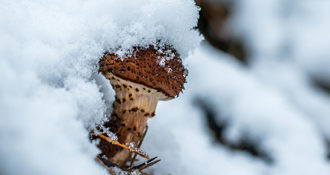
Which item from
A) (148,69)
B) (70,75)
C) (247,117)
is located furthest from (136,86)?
(247,117)

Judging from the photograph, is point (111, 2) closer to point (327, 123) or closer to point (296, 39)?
point (327, 123)

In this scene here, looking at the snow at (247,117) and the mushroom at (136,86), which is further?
the snow at (247,117)

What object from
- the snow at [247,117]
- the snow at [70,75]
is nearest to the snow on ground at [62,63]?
the snow at [70,75]

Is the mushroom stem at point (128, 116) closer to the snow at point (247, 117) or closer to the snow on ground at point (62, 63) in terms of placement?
the snow on ground at point (62, 63)

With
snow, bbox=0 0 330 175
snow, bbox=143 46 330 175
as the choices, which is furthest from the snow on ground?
snow, bbox=143 46 330 175

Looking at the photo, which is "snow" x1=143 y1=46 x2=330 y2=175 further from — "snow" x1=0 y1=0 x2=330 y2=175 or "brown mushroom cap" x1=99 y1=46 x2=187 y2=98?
"brown mushroom cap" x1=99 y1=46 x2=187 y2=98

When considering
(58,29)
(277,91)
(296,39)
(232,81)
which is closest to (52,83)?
(58,29)

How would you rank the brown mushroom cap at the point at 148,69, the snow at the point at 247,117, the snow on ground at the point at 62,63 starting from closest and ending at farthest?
the snow on ground at the point at 62,63
the brown mushroom cap at the point at 148,69
the snow at the point at 247,117
